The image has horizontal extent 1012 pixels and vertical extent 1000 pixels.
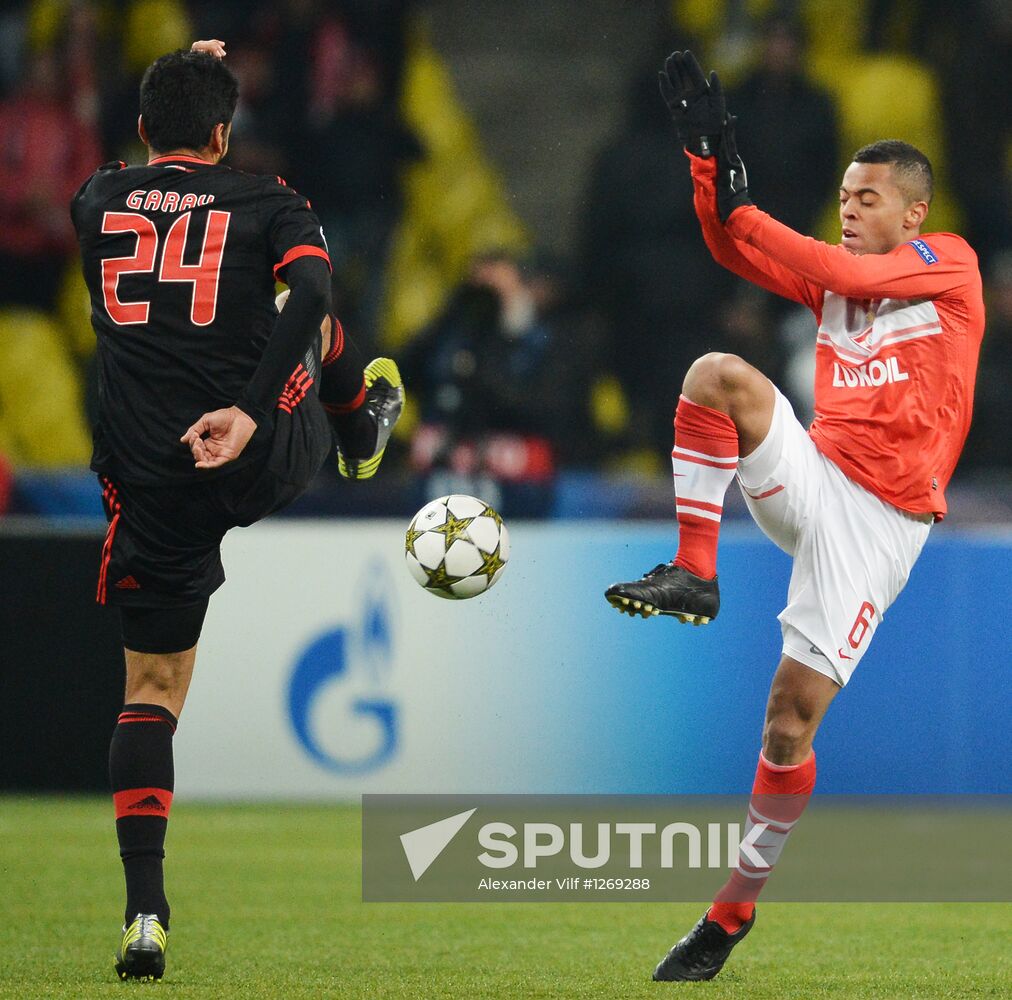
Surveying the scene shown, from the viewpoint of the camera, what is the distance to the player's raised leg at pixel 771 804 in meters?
4.08

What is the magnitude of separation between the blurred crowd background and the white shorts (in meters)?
3.67

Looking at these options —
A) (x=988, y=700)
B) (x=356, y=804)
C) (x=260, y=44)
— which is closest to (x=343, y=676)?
(x=356, y=804)

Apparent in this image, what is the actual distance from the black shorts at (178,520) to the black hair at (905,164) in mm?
1533

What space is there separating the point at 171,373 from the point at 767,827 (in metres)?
1.75

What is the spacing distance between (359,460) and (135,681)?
1.08 meters

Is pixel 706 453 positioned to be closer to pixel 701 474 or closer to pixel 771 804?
pixel 701 474

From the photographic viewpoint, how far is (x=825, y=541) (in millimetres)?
4164

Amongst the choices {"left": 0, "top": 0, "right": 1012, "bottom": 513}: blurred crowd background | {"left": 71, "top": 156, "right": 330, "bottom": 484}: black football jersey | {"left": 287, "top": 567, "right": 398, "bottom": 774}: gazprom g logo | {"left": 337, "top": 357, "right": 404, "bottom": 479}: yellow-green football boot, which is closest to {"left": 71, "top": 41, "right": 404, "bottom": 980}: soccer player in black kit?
{"left": 71, "top": 156, "right": 330, "bottom": 484}: black football jersey

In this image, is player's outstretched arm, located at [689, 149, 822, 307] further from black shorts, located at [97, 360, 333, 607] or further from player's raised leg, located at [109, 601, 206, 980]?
player's raised leg, located at [109, 601, 206, 980]

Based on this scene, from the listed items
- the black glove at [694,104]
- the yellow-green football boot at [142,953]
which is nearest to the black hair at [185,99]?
the black glove at [694,104]

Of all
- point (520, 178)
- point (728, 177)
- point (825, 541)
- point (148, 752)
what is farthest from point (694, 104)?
point (520, 178)

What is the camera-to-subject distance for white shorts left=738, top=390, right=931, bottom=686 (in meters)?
4.11

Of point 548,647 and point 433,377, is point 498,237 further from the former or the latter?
point 548,647

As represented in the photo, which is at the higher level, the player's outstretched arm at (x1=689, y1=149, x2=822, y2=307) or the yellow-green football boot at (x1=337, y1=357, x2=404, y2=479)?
the player's outstretched arm at (x1=689, y1=149, x2=822, y2=307)
